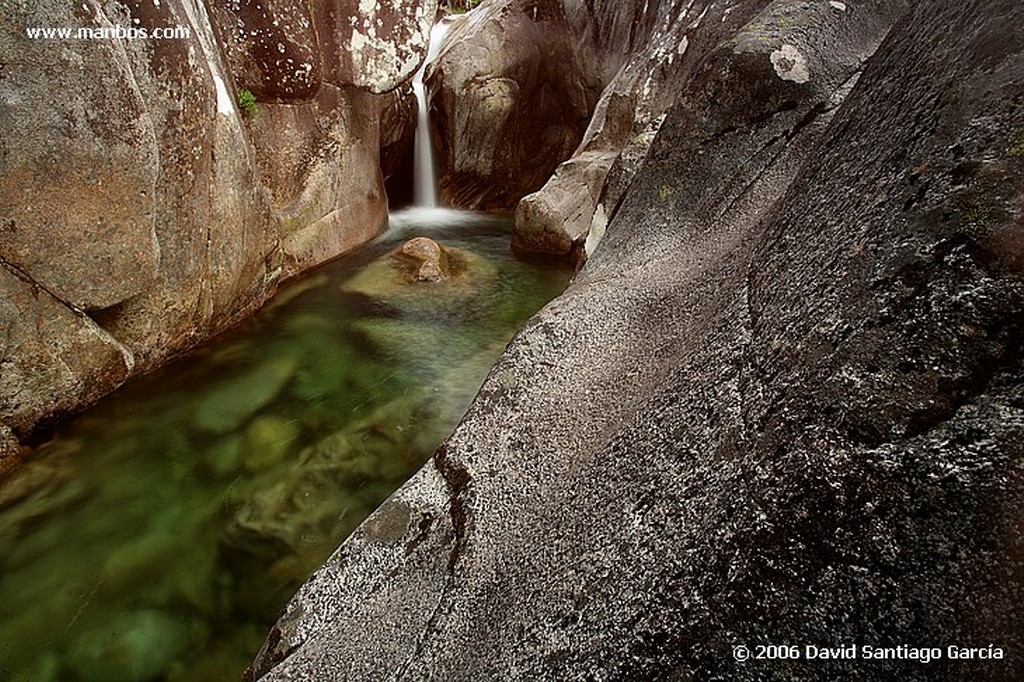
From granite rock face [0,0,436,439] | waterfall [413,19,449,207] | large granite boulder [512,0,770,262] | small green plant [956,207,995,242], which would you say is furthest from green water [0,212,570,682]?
waterfall [413,19,449,207]

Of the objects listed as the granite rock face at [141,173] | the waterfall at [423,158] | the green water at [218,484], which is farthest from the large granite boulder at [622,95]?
the waterfall at [423,158]

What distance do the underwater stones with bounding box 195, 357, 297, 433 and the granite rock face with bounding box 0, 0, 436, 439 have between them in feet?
2.52

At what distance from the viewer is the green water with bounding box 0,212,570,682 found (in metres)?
3.89

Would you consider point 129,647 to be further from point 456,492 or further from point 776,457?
point 776,457

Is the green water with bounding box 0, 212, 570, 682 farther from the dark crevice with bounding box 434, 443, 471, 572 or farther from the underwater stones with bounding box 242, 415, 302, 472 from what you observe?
the dark crevice with bounding box 434, 443, 471, 572

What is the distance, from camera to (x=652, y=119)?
22.7ft

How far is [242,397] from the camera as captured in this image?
626 cm

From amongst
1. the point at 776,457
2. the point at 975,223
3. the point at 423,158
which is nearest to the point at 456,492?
the point at 776,457

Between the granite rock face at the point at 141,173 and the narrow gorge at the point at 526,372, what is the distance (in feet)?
0.10

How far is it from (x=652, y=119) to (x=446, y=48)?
28.0ft

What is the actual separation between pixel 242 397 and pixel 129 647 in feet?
9.40

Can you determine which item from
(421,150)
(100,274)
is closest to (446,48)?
(421,150)

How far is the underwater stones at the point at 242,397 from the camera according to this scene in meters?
5.87

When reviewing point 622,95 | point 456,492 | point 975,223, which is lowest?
point 456,492
